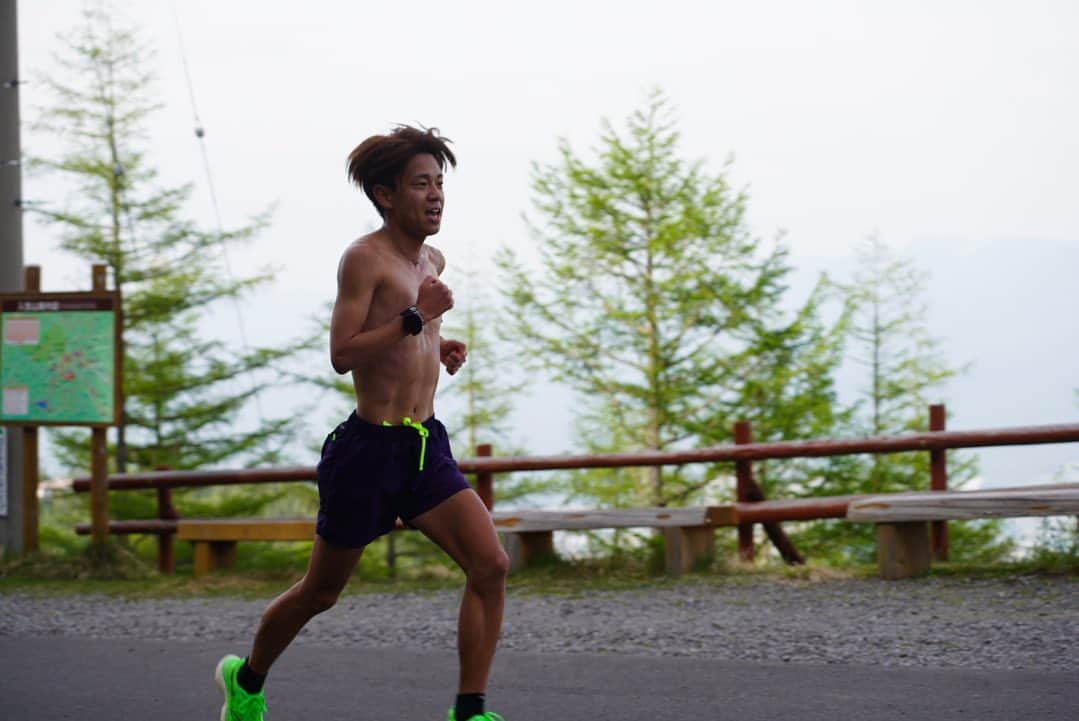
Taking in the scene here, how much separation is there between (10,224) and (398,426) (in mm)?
10364

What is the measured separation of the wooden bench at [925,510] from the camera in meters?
8.95

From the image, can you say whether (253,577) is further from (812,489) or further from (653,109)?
(653,109)

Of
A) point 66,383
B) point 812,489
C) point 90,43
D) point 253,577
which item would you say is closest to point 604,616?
point 253,577

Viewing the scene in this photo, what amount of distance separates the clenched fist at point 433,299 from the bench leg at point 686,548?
660 cm

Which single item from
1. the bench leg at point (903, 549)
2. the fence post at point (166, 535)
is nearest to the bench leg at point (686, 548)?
the bench leg at point (903, 549)

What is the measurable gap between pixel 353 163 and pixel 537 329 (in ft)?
60.4

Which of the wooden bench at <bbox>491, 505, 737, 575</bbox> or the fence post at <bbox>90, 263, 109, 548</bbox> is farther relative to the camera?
the fence post at <bbox>90, 263, 109, 548</bbox>

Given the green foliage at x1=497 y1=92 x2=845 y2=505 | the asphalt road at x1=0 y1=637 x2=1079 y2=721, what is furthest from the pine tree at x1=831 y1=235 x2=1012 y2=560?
the asphalt road at x1=0 y1=637 x2=1079 y2=721

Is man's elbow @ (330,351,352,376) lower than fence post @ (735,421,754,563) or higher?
higher

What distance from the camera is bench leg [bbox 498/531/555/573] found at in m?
11.2

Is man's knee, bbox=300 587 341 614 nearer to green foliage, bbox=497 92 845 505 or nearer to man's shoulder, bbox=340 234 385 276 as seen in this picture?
man's shoulder, bbox=340 234 385 276

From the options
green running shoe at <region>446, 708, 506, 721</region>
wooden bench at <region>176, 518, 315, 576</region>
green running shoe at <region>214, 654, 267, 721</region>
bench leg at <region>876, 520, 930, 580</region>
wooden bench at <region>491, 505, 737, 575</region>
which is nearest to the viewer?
green running shoe at <region>446, 708, 506, 721</region>

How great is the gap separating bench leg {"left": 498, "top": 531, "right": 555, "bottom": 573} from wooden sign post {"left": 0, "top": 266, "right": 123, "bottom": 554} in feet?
12.6

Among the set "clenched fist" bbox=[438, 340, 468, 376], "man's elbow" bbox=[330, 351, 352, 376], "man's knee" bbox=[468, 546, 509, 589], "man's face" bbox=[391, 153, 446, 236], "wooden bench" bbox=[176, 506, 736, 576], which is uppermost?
"man's face" bbox=[391, 153, 446, 236]
